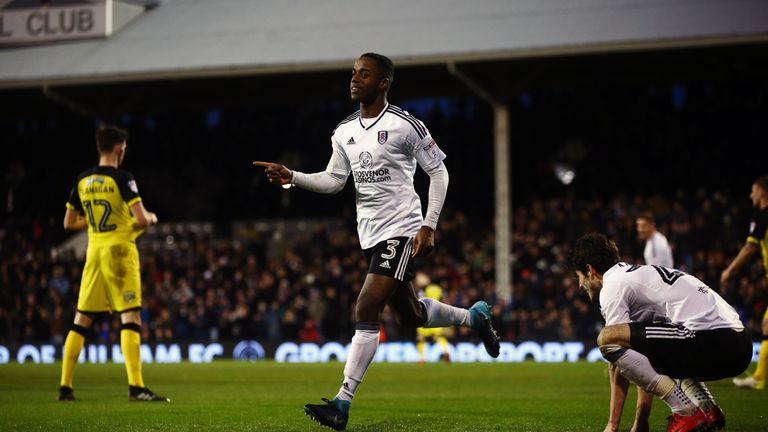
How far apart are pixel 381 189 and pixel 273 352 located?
1770cm

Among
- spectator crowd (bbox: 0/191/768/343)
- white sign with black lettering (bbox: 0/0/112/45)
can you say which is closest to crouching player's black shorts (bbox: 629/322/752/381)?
spectator crowd (bbox: 0/191/768/343)

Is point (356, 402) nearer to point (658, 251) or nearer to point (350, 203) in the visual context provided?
point (658, 251)

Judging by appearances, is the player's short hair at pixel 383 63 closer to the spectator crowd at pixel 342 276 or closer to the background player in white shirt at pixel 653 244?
the background player in white shirt at pixel 653 244

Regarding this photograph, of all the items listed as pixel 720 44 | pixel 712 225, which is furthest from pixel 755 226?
pixel 712 225

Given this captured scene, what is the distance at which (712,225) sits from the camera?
24.0 meters

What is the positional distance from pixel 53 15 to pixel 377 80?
2447 cm

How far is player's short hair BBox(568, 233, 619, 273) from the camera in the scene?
6.49 metres

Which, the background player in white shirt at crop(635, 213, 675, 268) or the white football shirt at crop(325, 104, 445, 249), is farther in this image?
the background player in white shirt at crop(635, 213, 675, 268)

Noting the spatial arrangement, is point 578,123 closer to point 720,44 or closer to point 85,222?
point 720,44

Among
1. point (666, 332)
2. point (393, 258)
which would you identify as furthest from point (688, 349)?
point (393, 258)

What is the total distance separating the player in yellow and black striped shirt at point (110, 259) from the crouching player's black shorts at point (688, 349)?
17.2 feet

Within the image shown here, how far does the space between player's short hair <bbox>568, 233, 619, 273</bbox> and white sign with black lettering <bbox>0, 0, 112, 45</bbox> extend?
24671 mm

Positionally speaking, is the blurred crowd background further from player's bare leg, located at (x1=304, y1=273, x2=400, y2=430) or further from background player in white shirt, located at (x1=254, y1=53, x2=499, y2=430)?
player's bare leg, located at (x1=304, y1=273, x2=400, y2=430)

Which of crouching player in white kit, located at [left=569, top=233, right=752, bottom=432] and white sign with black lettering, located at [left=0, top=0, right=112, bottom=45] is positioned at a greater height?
white sign with black lettering, located at [left=0, top=0, right=112, bottom=45]
